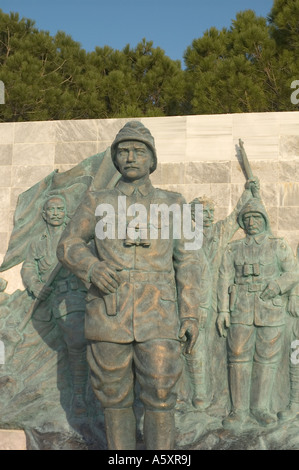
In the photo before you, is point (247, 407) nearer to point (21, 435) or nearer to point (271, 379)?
point (271, 379)

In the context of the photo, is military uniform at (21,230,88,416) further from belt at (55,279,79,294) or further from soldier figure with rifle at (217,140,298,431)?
soldier figure with rifle at (217,140,298,431)

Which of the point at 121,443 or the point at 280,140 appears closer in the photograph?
the point at 121,443

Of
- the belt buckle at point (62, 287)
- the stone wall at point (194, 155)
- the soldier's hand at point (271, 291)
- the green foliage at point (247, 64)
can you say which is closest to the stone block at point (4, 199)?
the stone wall at point (194, 155)

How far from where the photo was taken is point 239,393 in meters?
5.91

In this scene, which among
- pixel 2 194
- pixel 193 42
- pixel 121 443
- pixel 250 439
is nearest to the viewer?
pixel 121 443

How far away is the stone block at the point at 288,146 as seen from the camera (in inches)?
262

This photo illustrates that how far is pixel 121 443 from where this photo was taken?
4434mm

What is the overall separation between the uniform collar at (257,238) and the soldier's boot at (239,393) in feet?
3.62

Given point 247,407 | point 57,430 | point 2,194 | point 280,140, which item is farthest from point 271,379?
point 2,194

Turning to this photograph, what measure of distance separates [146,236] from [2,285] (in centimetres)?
265

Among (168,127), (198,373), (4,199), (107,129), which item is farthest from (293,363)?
(4,199)

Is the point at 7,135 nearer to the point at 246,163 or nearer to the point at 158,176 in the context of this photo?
the point at 158,176

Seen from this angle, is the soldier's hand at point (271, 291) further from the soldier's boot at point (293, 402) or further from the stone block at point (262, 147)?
the stone block at point (262, 147)

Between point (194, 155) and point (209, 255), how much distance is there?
1.13 meters
